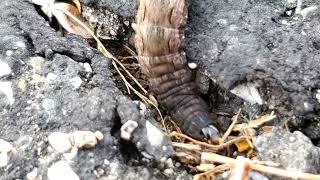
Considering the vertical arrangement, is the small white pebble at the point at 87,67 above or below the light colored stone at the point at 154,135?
above

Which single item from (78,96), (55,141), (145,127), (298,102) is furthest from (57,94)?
(298,102)

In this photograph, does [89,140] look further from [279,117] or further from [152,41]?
[279,117]

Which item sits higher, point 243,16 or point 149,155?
point 243,16

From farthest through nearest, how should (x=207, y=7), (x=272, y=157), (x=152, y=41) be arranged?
(x=207, y=7)
(x=152, y=41)
(x=272, y=157)

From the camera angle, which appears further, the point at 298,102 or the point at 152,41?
the point at 152,41

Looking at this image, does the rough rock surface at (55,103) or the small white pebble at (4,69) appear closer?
the rough rock surface at (55,103)

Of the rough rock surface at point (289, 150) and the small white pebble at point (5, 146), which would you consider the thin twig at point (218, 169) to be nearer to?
the rough rock surface at point (289, 150)

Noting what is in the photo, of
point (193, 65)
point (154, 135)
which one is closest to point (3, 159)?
point (154, 135)

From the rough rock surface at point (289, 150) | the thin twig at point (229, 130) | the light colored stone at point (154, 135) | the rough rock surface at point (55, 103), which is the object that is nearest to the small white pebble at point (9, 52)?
the rough rock surface at point (55, 103)

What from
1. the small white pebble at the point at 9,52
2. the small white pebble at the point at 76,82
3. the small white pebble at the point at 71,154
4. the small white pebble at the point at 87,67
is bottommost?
the small white pebble at the point at 71,154
